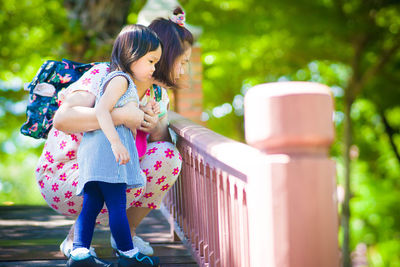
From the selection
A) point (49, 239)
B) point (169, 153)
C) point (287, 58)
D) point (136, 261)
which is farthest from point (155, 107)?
point (287, 58)

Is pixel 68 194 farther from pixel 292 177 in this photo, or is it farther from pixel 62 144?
pixel 292 177

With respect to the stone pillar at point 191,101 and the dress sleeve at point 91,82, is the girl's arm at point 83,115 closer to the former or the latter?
the dress sleeve at point 91,82

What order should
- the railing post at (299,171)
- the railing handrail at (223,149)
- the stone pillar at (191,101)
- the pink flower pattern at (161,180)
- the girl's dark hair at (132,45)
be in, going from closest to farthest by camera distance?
the railing post at (299,171), the railing handrail at (223,149), the girl's dark hair at (132,45), the pink flower pattern at (161,180), the stone pillar at (191,101)

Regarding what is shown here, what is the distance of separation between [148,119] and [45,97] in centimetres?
62

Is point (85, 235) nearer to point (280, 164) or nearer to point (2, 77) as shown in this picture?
point (280, 164)

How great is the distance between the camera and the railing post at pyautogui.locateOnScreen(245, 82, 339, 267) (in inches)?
60.7

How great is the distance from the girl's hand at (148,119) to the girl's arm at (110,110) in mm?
386

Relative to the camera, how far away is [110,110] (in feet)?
8.77

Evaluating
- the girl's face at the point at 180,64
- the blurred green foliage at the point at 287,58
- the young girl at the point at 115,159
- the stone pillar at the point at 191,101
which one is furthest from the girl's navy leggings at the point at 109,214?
the blurred green foliage at the point at 287,58

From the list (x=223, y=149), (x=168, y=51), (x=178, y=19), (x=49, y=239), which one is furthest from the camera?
(x=49, y=239)

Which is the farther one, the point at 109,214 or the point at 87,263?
the point at 109,214

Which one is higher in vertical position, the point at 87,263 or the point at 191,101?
the point at 191,101

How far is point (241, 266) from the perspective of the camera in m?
2.25

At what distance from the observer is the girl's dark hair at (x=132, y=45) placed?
2.74 metres
